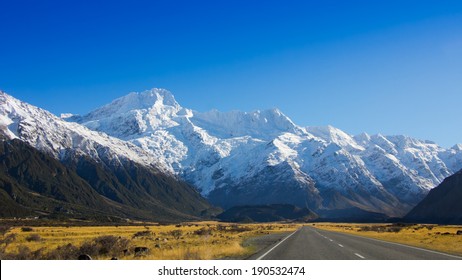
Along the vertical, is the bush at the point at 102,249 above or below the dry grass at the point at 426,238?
above

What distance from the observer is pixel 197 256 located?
29.0 meters

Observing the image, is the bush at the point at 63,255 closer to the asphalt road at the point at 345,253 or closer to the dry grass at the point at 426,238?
the asphalt road at the point at 345,253

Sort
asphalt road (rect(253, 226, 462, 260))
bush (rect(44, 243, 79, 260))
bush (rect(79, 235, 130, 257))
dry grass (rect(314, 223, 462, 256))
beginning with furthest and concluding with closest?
dry grass (rect(314, 223, 462, 256))
bush (rect(79, 235, 130, 257))
bush (rect(44, 243, 79, 260))
asphalt road (rect(253, 226, 462, 260))

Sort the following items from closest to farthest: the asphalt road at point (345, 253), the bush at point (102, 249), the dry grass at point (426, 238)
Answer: the asphalt road at point (345, 253) < the bush at point (102, 249) < the dry grass at point (426, 238)

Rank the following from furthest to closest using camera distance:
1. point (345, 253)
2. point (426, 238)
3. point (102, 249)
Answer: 1. point (426, 238)
2. point (102, 249)
3. point (345, 253)

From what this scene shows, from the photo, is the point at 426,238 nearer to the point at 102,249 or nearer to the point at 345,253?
the point at 345,253

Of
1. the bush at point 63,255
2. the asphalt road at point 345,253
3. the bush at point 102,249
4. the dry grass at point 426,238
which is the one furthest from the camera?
the dry grass at point 426,238

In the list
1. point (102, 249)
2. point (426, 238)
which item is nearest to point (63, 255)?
point (102, 249)

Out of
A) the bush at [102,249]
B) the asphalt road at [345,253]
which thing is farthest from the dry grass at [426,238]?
the bush at [102,249]

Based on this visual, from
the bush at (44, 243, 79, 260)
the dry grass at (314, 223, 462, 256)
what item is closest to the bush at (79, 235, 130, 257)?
the bush at (44, 243, 79, 260)

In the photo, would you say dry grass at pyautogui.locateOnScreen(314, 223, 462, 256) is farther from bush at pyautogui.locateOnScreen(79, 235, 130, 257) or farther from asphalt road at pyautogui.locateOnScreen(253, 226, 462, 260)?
bush at pyautogui.locateOnScreen(79, 235, 130, 257)
